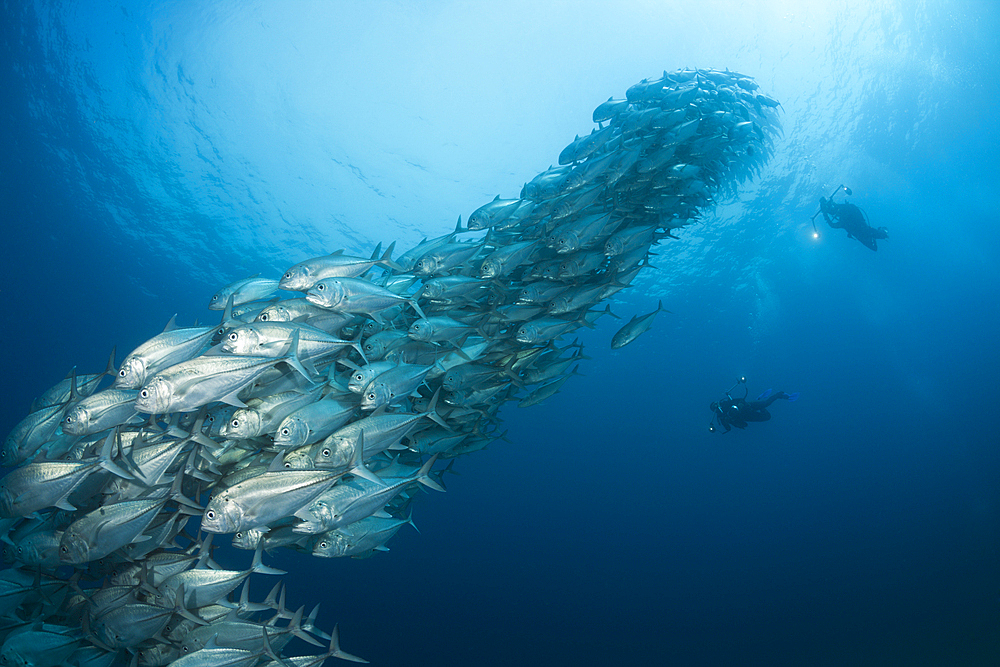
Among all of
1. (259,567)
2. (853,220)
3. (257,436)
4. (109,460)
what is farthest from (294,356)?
(853,220)

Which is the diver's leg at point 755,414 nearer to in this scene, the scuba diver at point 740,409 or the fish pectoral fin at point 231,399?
the scuba diver at point 740,409

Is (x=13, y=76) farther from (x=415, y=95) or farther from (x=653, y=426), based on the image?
(x=653, y=426)

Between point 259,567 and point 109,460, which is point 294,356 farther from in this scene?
point 259,567

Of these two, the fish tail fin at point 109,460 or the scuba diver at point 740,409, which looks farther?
the scuba diver at point 740,409

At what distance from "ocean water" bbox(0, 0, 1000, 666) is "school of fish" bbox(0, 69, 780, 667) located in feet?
5.65

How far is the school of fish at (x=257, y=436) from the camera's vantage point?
269cm

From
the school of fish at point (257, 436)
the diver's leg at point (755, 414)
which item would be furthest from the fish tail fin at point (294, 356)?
the diver's leg at point (755, 414)

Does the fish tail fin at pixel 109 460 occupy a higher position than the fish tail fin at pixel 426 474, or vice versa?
the fish tail fin at pixel 109 460

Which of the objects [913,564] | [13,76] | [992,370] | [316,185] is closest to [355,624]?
[316,185]

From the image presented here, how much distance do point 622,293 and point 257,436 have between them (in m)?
23.7

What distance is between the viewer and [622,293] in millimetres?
24656

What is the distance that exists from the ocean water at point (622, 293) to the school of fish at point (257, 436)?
172cm

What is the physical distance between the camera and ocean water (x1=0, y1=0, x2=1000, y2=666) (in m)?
15.8

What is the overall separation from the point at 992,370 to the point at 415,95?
184ft
